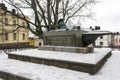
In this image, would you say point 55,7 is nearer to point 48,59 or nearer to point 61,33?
point 61,33

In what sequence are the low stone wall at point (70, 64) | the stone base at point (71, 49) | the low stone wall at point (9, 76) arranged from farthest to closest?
the stone base at point (71, 49) < the low stone wall at point (70, 64) < the low stone wall at point (9, 76)

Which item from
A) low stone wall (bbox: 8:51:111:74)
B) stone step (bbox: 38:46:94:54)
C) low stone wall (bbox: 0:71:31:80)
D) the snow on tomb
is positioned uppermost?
the snow on tomb

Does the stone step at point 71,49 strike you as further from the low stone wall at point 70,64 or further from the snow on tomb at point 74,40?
the low stone wall at point 70,64

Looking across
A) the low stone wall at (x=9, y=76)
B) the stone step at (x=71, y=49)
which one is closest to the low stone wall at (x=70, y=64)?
the stone step at (x=71, y=49)

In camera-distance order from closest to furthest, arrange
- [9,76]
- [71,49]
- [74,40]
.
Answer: [9,76] → [71,49] → [74,40]

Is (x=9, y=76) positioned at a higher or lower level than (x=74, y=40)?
lower

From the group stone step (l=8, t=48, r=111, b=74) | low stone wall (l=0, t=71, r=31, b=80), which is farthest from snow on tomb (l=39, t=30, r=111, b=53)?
low stone wall (l=0, t=71, r=31, b=80)

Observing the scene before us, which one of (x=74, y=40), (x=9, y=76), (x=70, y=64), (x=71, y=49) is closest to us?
(x=9, y=76)

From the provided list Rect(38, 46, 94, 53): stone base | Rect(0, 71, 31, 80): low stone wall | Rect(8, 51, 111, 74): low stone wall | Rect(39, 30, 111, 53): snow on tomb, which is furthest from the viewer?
Rect(39, 30, 111, 53): snow on tomb

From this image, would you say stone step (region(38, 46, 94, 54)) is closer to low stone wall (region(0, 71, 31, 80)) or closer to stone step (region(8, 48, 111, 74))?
stone step (region(8, 48, 111, 74))

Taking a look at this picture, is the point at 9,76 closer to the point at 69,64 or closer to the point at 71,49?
the point at 69,64

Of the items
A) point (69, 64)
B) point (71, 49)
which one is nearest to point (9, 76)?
point (69, 64)

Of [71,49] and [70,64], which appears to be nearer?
[70,64]

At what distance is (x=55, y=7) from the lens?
17016 mm
